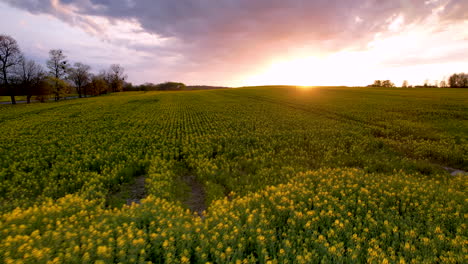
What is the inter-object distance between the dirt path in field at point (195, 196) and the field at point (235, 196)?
0.04 metres

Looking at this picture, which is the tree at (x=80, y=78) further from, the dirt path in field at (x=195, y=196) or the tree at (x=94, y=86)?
the dirt path in field at (x=195, y=196)

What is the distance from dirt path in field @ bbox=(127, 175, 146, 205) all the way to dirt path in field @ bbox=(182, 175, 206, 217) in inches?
71.3

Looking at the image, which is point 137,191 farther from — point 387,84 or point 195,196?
point 387,84

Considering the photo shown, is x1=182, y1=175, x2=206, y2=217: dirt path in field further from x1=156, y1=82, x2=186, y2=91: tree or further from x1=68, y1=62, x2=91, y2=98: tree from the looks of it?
x1=156, y1=82, x2=186, y2=91: tree

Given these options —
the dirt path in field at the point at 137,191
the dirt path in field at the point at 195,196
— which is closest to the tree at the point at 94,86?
the dirt path in field at the point at 137,191

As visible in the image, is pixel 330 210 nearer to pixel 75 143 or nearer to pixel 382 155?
pixel 382 155

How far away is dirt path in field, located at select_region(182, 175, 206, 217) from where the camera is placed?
7995 millimetres

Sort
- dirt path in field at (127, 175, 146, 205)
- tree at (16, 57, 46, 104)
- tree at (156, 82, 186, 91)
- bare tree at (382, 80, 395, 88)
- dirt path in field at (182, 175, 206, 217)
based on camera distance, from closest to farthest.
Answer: dirt path in field at (182, 175, 206, 217) → dirt path in field at (127, 175, 146, 205) → tree at (16, 57, 46, 104) → bare tree at (382, 80, 395, 88) → tree at (156, 82, 186, 91)

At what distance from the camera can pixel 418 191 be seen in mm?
6902

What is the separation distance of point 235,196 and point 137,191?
13.5 ft

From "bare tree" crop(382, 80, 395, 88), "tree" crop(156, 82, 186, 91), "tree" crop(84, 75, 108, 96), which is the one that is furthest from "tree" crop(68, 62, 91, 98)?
"bare tree" crop(382, 80, 395, 88)

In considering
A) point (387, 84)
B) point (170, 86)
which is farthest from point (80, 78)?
point (387, 84)

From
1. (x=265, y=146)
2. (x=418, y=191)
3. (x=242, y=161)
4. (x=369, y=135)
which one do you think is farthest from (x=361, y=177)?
(x=369, y=135)

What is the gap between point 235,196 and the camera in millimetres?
8359
